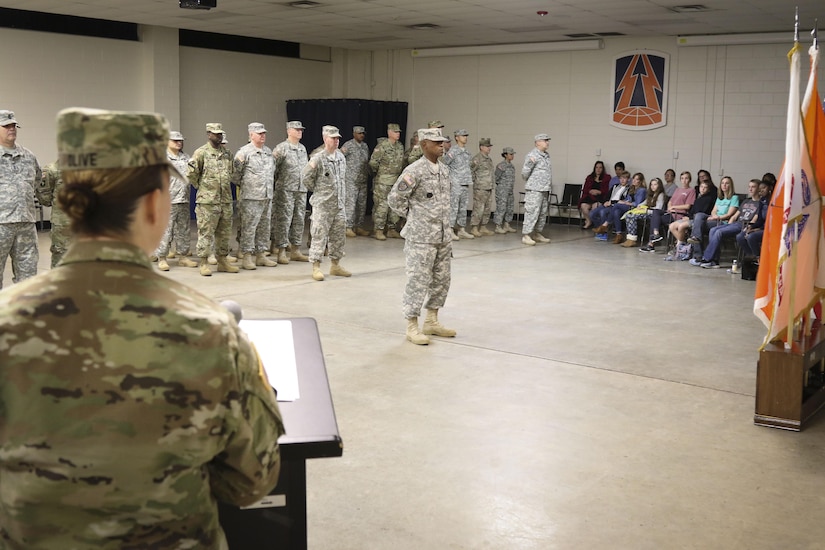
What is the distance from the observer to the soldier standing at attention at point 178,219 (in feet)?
30.2

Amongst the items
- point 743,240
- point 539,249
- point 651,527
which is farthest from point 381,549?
point 539,249

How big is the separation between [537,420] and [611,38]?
35.3 feet

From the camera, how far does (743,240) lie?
9.77 meters

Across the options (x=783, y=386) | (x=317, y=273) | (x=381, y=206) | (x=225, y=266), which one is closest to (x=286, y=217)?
(x=225, y=266)

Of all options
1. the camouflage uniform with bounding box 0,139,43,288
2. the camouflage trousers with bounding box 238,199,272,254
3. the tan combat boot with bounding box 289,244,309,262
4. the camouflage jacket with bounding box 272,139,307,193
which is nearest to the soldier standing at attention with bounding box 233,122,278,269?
the camouflage trousers with bounding box 238,199,272,254

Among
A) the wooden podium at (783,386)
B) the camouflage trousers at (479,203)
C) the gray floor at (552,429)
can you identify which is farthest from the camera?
the camouflage trousers at (479,203)

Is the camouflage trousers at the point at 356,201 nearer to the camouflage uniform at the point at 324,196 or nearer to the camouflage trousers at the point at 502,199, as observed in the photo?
the camouflage trousers at the point at 502,199

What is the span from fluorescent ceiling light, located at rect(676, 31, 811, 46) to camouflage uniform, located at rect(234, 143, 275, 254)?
737 centimetres

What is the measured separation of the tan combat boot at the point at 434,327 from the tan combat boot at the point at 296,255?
3.97 m

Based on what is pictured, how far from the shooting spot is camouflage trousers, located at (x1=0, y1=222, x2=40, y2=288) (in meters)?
6.12

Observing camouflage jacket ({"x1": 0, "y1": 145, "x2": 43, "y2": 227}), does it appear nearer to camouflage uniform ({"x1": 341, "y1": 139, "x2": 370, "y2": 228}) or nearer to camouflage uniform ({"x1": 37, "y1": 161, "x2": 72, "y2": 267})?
camouflage uniform ({"x1": 37, "y1": 161, "x2": 72, "y2": 267})

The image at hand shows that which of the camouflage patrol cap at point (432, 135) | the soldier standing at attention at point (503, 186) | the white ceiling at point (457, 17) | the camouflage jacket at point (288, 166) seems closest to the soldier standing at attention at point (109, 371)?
Answer: the camouflage patrol cap at point (432, 135)

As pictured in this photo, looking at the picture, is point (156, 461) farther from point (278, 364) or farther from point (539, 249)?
point (539, 249)

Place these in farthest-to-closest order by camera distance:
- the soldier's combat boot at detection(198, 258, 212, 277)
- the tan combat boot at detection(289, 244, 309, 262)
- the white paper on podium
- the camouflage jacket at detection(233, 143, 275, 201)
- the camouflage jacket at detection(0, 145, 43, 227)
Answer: the tan combat boot at detection(289, 244, 309, 262) < the camouflage jacket at detection(233, 143, 275, 201) < the soldier's combat boot at detection(198, 258, 212, 277) < the camouflage jacket at detection(0, 145, 43, 227) < the white paper on podium
